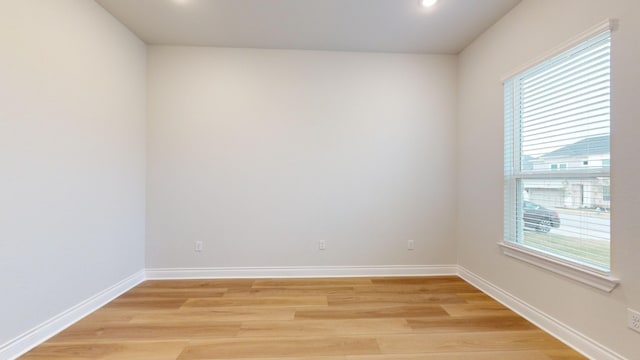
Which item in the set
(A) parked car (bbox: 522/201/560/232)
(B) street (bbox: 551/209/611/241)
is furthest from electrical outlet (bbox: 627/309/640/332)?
(A) parked car (bbox: 522/201/560/232)

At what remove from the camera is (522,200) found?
8.39ft

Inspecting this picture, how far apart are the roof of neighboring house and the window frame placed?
116 mm

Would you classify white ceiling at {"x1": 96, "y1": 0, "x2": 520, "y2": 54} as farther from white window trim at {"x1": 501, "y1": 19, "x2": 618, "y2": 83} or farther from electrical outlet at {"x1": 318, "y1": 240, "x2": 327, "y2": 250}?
electrical outlet at {"x1": 318, "y1": 240, "x2": 327, "y2": 250}

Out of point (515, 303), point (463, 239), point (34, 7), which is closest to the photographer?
point (34, 7)

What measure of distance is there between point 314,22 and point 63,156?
7.93ft

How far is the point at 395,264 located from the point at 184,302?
232 centimetres

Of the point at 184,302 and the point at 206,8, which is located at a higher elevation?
the point at 206,8

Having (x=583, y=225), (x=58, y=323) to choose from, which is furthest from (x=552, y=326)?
(x=58, y=323)

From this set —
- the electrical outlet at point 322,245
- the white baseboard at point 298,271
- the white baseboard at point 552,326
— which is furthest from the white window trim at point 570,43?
the electrical outlet at point 322,245

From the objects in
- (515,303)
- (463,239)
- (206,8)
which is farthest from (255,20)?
(515,303)

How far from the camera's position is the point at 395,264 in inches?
137

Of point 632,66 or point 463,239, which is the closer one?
point 632,66

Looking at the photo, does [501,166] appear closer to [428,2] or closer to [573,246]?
[573,246]

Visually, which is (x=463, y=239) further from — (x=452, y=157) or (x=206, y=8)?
(x=206, y=8)
